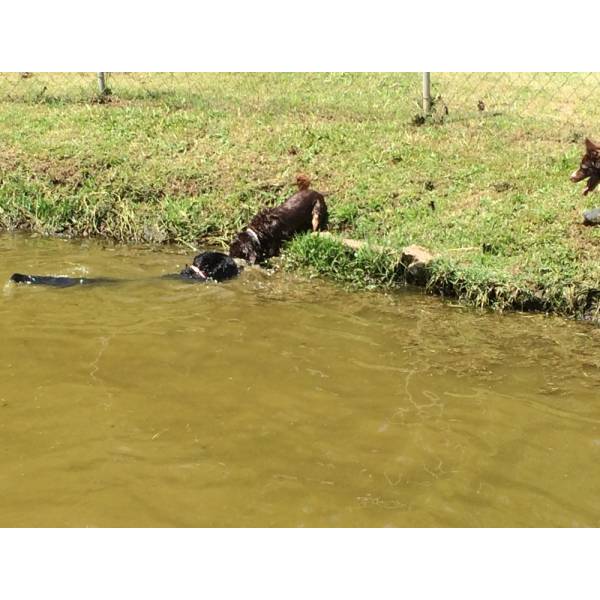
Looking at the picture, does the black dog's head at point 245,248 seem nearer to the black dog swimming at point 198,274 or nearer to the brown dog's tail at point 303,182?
the black dog swimming at point 198,274

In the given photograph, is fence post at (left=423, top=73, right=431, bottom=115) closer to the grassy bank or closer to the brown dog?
the grassy bank

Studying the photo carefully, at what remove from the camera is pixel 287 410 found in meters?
5.16

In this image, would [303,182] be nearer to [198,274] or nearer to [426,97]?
[198,274]

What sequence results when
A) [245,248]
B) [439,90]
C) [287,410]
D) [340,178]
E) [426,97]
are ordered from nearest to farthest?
[287,410], [245,248], [340,178], [426,97], [439,90]

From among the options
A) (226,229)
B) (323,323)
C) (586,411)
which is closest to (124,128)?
(226,229)

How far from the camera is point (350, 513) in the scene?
4066 millimetres

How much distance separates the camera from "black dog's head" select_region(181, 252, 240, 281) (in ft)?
25.7

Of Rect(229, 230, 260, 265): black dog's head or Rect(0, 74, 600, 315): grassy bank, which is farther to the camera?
Rect(229, 230, 260, 265): black dog's head

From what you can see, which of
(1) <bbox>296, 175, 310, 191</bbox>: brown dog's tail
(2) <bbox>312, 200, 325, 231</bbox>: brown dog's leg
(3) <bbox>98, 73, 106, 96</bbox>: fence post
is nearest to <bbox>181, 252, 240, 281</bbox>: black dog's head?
(2) <bbox>312, 200, 325, 231</bbox>: brown dog's leg

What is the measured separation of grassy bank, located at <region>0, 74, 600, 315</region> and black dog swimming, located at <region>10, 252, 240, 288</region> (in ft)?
2.76

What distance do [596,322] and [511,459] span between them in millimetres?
2836

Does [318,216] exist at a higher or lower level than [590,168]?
lower

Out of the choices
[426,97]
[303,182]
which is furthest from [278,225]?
[426,97]

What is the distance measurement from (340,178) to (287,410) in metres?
5.45
